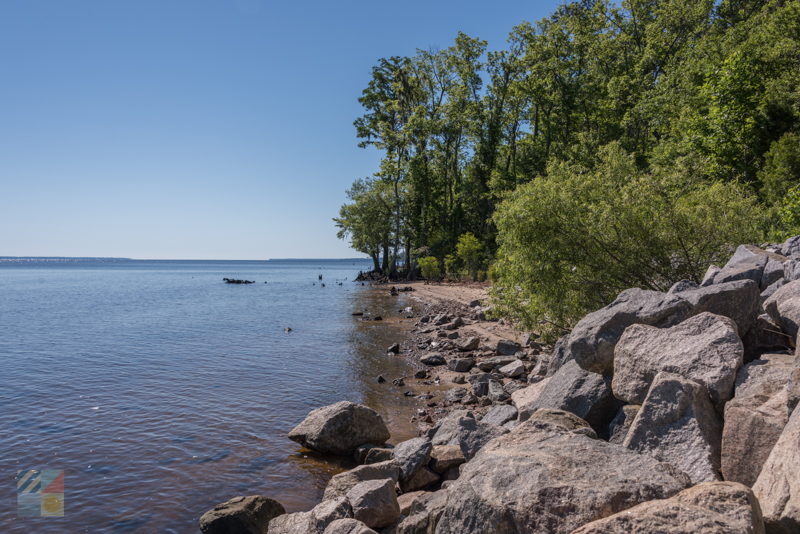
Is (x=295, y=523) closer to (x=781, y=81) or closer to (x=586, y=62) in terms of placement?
(x=781, y=81)

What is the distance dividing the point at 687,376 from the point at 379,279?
62.8m

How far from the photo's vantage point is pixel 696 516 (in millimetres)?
3445

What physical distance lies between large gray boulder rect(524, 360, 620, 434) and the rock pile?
0.02 metres

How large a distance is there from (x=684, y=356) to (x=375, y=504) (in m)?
4.66

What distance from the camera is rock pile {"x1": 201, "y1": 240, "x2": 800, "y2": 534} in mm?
4043

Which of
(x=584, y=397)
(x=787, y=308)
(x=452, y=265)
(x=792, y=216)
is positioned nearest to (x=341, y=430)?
(x=584, y=397)

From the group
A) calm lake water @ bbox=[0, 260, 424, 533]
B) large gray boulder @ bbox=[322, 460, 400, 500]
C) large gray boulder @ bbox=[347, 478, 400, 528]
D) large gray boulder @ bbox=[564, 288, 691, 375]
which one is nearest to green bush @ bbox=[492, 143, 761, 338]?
calm lake water @ bbox=[0, 260, 424, 533]

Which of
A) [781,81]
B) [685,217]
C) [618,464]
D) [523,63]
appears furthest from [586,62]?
[618,464]

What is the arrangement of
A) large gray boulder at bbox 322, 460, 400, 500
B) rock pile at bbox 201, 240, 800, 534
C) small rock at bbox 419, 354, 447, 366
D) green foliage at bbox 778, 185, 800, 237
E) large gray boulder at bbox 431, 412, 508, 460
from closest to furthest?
rock pile at bbox 201, 240, 800, 534 < large gray boulder at bbox 322, 460, 400, 500 < large gray boulder at bbox 431, 412, 508, 460 < green foliage at bbox 778, 185, 800, 237 < small rock at bbox 419, 354, 447, 366

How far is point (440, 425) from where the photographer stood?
1046cm

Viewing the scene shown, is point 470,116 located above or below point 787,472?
above

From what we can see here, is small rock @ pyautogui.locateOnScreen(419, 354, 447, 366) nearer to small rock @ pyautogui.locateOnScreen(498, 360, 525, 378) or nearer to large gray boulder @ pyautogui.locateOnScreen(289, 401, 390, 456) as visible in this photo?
small rock @ pyautogui.locateOnScreen(498, 360, 525, 378)

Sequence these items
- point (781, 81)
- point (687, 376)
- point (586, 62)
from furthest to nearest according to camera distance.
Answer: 1. point (586, 62)
2. point (781, 81)
3. point (687, 376)

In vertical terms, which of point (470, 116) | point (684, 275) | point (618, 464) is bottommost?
point (618, 464)
